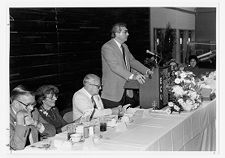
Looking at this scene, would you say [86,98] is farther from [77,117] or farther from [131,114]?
[131,114]

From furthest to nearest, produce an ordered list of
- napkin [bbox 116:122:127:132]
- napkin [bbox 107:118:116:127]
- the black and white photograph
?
1. napkin [bbox 107:118:116:127]
2. napkin [bbox 116:122:127:132]
3. the black and white photograph

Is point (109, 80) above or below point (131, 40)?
below

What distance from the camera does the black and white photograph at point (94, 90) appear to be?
7.57ft

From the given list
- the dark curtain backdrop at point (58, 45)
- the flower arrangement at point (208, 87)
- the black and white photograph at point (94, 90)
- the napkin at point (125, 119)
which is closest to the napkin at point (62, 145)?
the black and white photograph at point (94, 90)

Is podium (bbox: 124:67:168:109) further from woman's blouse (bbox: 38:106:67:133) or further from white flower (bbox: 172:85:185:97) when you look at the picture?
woman's blouse (bbox: 38:106:67:133)

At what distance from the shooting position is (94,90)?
3369 mm

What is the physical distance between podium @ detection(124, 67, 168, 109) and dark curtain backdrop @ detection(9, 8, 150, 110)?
162cm

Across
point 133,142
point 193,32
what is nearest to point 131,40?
point 133,142

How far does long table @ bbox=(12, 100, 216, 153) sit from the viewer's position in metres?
2.43

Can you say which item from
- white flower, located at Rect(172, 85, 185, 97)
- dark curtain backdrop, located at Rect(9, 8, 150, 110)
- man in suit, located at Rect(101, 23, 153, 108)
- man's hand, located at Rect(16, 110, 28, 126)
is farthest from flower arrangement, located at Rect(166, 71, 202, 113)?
dark curtain backdrop, located at Rect(9, 8, 150, 110)

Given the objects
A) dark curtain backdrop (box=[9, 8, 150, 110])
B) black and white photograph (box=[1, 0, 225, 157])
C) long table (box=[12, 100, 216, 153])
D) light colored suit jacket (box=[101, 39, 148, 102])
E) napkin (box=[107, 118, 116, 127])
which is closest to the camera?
black and white photograph (box=[1, 0, 225, 157])

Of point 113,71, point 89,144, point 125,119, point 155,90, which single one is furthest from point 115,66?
point 89,144

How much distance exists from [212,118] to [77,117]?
5.21 feet
